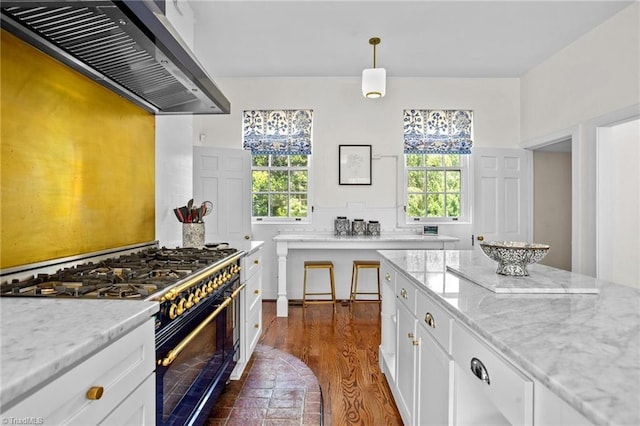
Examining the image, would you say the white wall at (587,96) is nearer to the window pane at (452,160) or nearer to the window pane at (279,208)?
the window pane at (452,160)

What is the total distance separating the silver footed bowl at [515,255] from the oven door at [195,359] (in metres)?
1.35

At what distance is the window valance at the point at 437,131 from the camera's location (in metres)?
4.81

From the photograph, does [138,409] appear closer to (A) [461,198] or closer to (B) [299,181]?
(B) [299,181]

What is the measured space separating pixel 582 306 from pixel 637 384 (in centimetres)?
58

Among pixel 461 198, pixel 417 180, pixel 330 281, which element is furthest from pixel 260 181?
pixel 461 198

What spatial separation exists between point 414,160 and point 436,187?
19.6 inches

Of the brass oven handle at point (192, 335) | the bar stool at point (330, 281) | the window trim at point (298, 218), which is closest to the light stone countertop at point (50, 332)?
the brass oven handle at point (192, 335)

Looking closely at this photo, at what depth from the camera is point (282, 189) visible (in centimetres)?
489

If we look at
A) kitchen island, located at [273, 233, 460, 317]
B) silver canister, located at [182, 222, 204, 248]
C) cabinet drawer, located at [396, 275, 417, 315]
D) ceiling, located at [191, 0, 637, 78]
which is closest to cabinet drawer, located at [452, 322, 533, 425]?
cabinet drawer, located at [396, 275, 417, 315]

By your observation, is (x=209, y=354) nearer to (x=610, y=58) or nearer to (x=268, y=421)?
(x=268, y=421)

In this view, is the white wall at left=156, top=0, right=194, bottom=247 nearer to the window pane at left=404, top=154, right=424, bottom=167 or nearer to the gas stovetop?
the gas stovetop

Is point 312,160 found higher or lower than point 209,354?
higher

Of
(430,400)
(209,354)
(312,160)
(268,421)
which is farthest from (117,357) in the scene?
(312,160)

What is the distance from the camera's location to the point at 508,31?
359 cm
